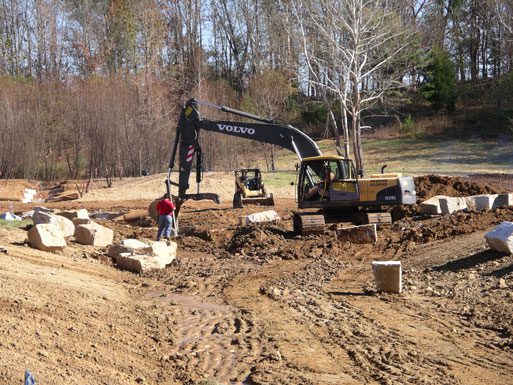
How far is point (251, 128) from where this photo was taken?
22875 mm

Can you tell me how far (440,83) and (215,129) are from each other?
3361 centimetres

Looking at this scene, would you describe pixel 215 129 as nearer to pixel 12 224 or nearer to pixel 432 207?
pixel 432 207

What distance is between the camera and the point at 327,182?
19.7 meters

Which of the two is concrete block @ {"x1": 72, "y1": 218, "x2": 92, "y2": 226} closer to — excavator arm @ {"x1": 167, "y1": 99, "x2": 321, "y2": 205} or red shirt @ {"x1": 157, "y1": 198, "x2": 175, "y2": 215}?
red shirt @ {"x1": 157, "y1": 198, "x2": 175, "y2": 215}

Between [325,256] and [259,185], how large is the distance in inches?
486

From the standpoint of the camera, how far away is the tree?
52188mm

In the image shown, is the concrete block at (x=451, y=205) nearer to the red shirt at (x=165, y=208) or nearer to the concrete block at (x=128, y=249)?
the red shirt at (x=165, y=208)

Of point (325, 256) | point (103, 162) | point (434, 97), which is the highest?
point (434, 97)

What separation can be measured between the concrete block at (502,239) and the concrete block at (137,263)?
6.44 meters

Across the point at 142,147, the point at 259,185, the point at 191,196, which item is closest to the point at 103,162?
the point at 142,147

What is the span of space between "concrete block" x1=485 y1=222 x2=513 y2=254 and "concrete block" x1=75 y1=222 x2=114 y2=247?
8.53 m

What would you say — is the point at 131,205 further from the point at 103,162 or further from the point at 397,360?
the point at 397,360

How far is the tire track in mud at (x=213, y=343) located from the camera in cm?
779

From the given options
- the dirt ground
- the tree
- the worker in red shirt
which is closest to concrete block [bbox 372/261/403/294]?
the dirt ground
